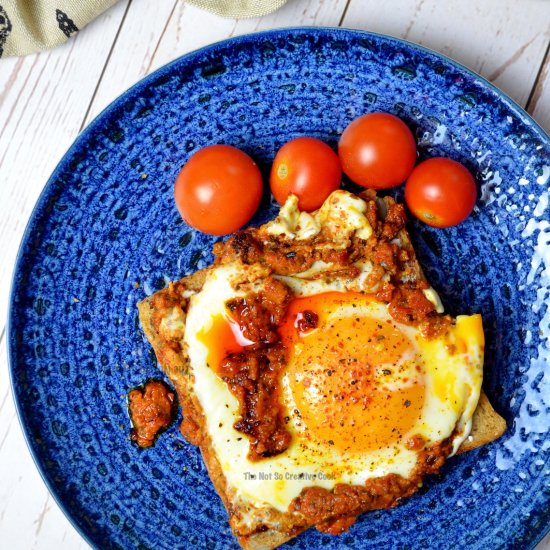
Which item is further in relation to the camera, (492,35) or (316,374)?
(492,35)

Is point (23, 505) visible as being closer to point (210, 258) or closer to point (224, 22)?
point (210, 258)

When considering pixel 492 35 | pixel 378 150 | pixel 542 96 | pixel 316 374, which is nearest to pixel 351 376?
pixel 316 374

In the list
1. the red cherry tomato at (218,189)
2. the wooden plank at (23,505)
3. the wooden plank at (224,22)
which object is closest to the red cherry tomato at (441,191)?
the red cherry tomato at (218,189)

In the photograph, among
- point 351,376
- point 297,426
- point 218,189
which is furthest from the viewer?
point 218,189

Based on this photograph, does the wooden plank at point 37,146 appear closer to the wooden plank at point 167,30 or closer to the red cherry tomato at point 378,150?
the wooden plank at point 167,30

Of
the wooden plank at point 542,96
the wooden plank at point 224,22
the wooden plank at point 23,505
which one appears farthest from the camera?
the wooden plank at point 23,505

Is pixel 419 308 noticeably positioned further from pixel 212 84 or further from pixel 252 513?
pixel 212 84
